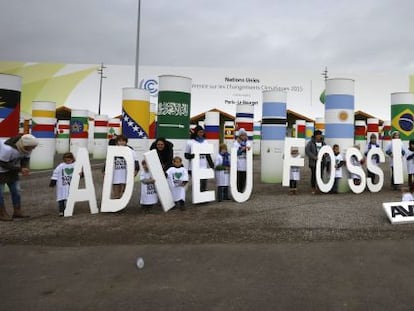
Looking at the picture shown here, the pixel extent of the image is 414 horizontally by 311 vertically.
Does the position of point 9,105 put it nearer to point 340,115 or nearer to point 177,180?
point 177,180

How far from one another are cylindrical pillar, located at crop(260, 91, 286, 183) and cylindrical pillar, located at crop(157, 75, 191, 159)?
3.07 m

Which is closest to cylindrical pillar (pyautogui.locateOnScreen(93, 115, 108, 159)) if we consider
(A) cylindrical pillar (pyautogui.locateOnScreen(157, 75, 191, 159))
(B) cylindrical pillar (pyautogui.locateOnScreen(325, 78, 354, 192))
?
(A) cylindrical pillar (pyautogui.locateOnScreen(157, 75, 191, 159))

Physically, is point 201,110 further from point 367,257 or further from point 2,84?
point 367,257

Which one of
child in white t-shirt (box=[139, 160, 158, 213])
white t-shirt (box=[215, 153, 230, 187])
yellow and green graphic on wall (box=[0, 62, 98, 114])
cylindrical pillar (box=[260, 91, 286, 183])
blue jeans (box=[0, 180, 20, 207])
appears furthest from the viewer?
yellow and green graphic on wall (box=[0, 62, 98, 114])

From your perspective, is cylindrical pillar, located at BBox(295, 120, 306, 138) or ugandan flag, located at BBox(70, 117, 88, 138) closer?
ugandan flag, located at BBox(70, 117, 88, 138)

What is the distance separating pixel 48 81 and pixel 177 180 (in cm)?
3597

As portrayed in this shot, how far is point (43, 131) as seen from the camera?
15.1 m

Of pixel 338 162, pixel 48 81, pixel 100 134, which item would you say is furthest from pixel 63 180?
pixel 48 81

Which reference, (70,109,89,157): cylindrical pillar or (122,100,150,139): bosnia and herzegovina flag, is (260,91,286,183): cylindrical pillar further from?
(70,109,89,157): cylindrical pillar

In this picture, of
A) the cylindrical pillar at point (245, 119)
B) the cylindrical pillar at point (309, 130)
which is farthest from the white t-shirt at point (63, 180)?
the cylindrical pillar at point (309, 130)

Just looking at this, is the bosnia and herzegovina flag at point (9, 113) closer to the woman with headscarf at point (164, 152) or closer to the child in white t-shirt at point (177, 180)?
the woman with headscarf at point (164, 152)

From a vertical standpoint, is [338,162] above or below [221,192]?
above

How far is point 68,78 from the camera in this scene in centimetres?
3912

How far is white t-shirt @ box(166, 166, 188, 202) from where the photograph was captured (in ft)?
25.2
